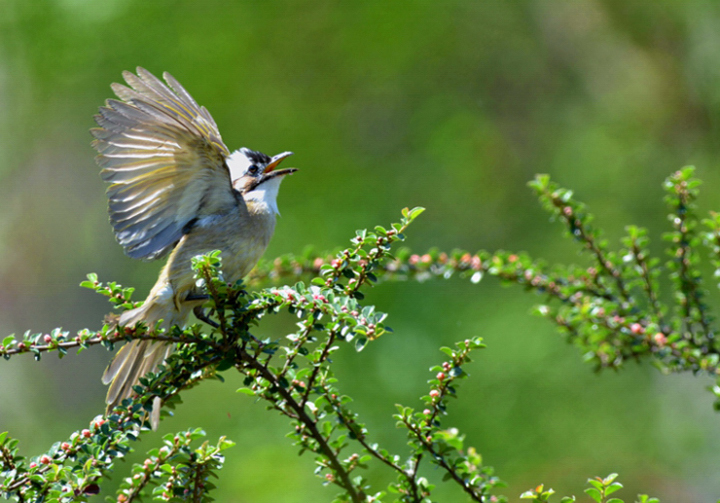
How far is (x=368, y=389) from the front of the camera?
627 centimetres

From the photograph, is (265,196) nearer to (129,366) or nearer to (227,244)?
(227,244)

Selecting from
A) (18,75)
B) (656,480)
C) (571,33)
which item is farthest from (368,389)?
(18,75)

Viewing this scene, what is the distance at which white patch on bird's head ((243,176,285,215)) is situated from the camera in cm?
333

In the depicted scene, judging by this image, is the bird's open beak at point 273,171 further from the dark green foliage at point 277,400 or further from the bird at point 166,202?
the dark green foliage at point 277,400

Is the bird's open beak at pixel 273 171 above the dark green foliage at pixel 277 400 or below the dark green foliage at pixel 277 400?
above

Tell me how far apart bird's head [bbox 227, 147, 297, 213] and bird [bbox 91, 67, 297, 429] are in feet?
0.17

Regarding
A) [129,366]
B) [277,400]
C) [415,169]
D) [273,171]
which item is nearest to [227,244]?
[273,171]

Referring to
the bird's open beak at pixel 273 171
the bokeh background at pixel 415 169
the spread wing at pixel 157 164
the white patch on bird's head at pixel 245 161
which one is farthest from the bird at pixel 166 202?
the bokeh background at pixel 415 169

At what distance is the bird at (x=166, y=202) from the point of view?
8.57ft

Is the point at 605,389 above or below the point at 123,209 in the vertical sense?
above

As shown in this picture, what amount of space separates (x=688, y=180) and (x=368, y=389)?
4.16 metres

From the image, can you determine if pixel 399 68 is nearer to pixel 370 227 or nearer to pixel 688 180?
pixel 370 227

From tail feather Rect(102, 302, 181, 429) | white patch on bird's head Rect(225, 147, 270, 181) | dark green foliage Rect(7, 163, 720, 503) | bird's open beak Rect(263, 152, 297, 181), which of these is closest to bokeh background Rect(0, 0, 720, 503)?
white patch on bird's head Rect(225, 147, 270, 181)

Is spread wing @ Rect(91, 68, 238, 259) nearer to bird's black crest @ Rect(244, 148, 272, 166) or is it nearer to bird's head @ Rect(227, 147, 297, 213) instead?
bird's head @ Rect(227, 147, 297, 213)
